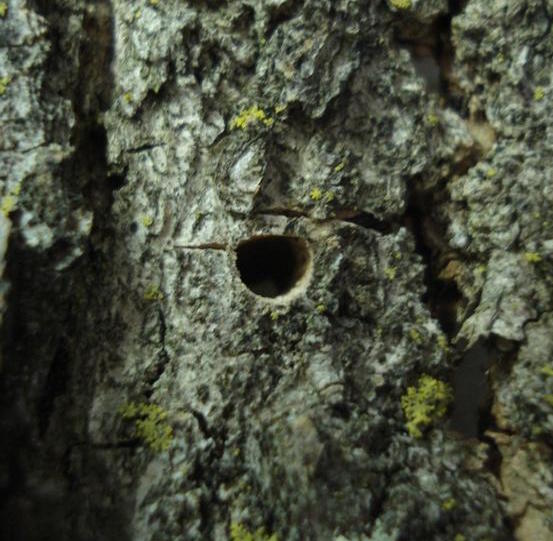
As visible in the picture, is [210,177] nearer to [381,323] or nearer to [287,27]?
[287,27]

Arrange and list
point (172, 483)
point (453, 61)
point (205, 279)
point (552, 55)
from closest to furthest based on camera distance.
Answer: point (172, 483), point (205, 279), point (552, 55), point (453, 61)

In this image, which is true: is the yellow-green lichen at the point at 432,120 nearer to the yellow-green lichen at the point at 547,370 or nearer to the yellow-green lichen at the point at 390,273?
the yellow-green lichen at the point at 390,273

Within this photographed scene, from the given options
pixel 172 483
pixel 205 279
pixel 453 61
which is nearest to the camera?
pixel 172 483

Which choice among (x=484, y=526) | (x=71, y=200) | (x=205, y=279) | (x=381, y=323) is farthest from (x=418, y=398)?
(x=71, y=200)

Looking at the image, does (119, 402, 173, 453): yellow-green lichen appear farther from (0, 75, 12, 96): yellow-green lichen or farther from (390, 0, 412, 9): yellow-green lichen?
(390, 0, 412, 9): yellow-green lichen

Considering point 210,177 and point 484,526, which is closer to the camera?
point 484,526

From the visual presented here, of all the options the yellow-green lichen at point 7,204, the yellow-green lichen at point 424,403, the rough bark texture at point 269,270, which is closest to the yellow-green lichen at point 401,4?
the rough bark texture at point 269,270
